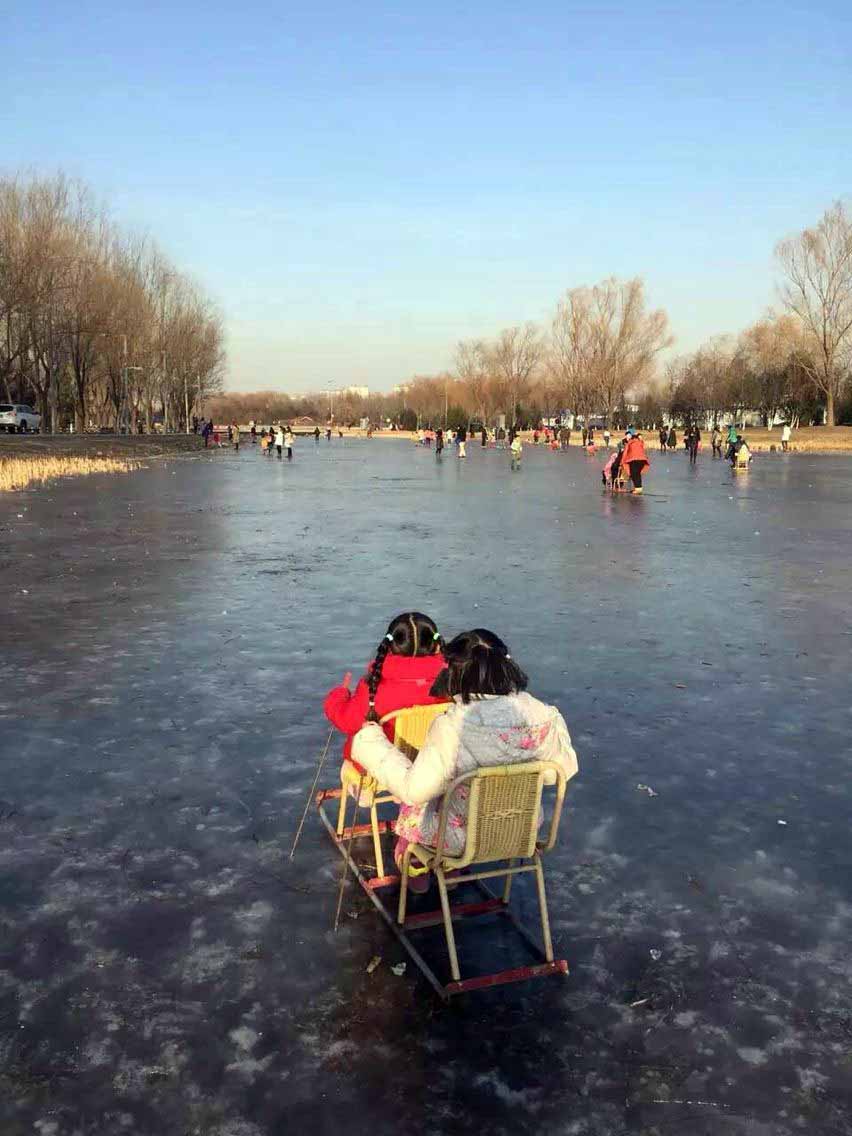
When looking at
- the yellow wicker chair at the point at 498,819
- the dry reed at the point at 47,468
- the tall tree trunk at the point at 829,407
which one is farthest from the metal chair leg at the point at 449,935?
the tall tree trunk at the point at 829,407

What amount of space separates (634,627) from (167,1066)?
6.49m

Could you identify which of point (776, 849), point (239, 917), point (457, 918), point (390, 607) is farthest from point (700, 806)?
point (390, 607)

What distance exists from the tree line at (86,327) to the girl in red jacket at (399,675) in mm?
46529

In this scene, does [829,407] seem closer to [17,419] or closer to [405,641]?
[17,419]

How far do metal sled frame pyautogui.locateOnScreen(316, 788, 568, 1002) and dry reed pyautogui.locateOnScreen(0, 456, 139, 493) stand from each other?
2413cm

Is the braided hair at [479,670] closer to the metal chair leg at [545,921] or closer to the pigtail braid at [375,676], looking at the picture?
the pigtail braid at [375,676]

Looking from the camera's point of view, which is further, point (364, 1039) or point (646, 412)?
point (646, 412)

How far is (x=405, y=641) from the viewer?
3635 mm

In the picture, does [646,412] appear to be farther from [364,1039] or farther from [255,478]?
[364,1039]

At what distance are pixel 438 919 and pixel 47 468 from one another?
32883 millimetres

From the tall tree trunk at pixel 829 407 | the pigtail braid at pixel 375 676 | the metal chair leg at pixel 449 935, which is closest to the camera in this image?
the metal chair leg at pixel 449 935

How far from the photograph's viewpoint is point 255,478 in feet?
107

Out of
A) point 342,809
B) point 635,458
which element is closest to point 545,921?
point 342,809

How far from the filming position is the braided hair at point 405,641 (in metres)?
3.61
